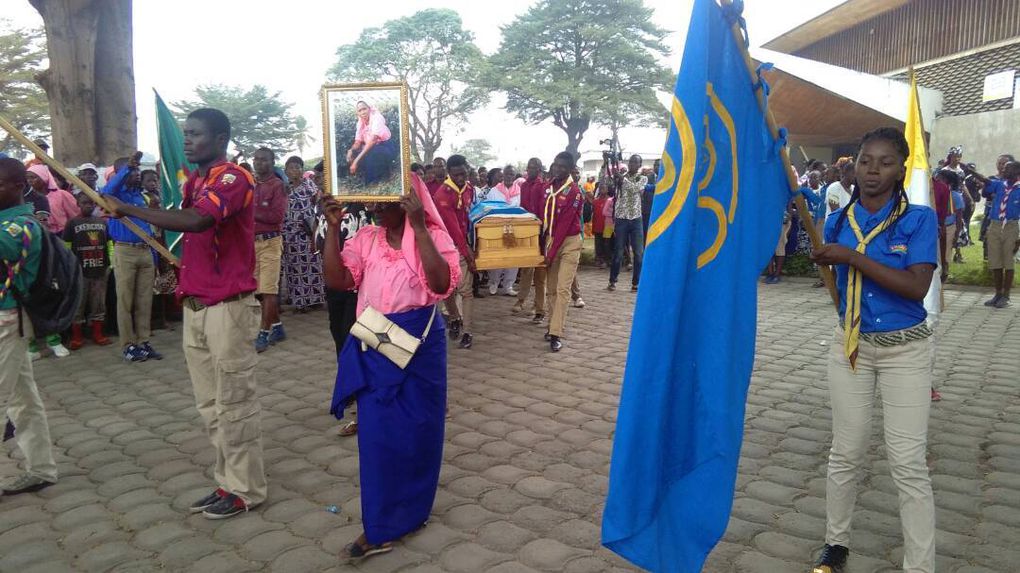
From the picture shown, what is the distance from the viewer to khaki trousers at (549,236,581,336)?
303 inches

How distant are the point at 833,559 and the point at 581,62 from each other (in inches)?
1728

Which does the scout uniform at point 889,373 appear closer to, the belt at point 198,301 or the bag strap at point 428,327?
the bag strap at point 428,327

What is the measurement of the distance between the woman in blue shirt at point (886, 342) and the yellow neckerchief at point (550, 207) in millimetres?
5162

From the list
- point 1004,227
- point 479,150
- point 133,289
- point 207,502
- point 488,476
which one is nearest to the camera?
point 207,502

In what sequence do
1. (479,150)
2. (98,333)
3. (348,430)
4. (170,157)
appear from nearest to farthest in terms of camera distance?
(348,430)
(170,157)
(98,333)
(479,150)

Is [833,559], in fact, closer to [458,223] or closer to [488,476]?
[488,476]

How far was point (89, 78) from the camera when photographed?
9.77 m

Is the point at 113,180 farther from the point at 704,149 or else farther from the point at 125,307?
the point at 704,149

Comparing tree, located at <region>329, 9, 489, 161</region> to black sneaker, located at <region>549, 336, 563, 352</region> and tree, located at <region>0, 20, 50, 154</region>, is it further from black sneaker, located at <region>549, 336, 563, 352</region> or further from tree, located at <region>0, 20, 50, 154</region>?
black sneaker, located at <region>549, 336, 563, 352</region>

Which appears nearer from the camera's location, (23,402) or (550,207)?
(23,402)

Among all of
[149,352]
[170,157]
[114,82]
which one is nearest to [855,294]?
[170,157]

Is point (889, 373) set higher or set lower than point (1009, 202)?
lower

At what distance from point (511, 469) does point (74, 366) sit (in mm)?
5493

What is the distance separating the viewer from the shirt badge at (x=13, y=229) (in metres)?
3.95
